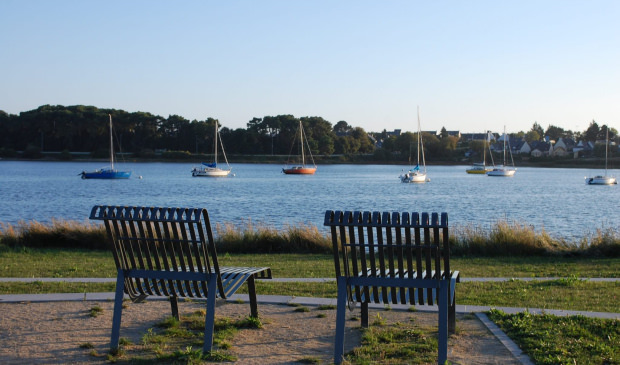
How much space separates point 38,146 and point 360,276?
500 ft

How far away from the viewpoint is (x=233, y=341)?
6281mm

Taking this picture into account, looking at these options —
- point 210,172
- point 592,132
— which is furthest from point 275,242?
point 592,132

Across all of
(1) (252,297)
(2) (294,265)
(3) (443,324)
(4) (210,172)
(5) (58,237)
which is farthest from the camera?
(4) (210,172)

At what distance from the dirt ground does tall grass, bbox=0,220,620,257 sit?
874 cm

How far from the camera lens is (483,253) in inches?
625

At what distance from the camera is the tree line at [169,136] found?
138750 millimetres

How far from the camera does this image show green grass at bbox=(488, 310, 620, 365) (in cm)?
561

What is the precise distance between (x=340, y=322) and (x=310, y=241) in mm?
11100

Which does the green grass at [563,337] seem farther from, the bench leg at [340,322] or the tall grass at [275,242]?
the tall grass at [275,242]

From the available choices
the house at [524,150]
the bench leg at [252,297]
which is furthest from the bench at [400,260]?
the house at [524,150]

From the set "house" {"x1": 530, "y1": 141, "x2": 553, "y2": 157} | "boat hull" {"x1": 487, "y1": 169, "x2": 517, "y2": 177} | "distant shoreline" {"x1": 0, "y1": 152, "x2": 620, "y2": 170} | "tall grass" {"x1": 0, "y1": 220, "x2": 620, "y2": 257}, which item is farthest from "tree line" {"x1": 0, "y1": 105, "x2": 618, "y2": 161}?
"tall grass" {"x1": 0, "y1": 220, "x2": 620, "y2": 257}

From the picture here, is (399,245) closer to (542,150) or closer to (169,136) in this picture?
(169,136)

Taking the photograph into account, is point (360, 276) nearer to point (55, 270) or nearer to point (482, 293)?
point (482, 293)

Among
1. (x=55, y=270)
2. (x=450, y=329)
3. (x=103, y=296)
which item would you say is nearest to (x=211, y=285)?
(x=450, y=329)
